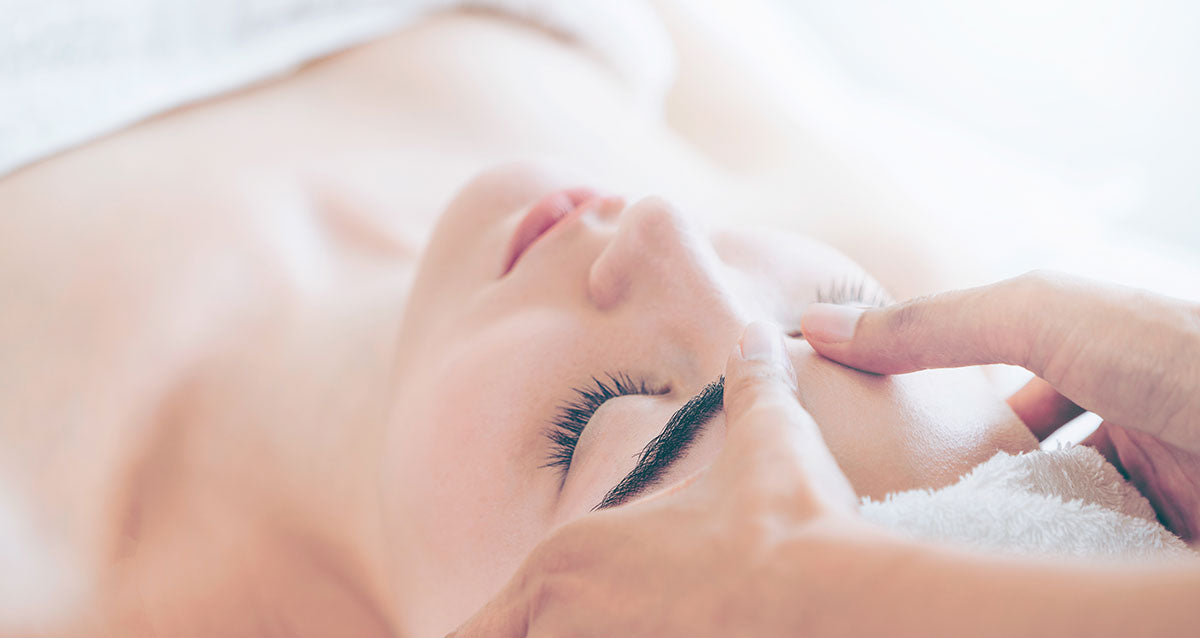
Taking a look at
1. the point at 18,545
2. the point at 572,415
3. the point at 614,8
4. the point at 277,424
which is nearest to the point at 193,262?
the point at 277,424

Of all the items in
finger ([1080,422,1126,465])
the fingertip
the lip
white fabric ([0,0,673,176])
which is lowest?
finger ([1080,422,1126,465])

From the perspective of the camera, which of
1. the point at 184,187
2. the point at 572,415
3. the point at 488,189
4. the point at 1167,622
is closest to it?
the point at 1167,622

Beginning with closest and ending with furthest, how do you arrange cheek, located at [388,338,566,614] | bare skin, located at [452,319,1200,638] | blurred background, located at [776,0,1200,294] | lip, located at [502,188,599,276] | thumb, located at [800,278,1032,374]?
bare skin, located at [452,319,1200,638]
thumb, located at [800,278,1032,374]
cheek, located at [388,338,566,614]
lip, located at [502,188,599,276]
blurred background, located at [776,0,1200,294]

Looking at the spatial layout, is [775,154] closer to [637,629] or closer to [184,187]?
[184,187]

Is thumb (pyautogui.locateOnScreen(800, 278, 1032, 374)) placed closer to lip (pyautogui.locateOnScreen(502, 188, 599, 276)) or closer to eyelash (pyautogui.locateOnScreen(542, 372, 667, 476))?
eyelash (pyautogui.locateOnScreen(542, 372, 667, 476))

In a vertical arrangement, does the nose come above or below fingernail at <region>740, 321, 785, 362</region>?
above

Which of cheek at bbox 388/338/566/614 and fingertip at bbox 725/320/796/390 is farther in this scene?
cheek at bbox 388/338/566/614

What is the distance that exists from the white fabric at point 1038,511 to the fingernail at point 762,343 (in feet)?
0.37

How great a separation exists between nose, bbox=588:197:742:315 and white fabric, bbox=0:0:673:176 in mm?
787

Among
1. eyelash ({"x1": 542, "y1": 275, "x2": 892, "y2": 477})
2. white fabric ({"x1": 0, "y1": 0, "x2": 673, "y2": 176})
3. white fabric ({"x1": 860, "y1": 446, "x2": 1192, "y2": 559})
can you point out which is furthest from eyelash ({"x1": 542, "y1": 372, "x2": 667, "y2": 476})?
white fabric ({"x1": 0, "y1": 0, "x2": 673, "y2": 176})

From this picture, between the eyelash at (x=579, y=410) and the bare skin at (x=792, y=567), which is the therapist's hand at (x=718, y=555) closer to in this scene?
the bare skin at (x=792, y=567)

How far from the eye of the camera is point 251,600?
91 cm

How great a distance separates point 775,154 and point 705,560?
1.16 m

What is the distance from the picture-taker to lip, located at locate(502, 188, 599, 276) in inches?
33.2
